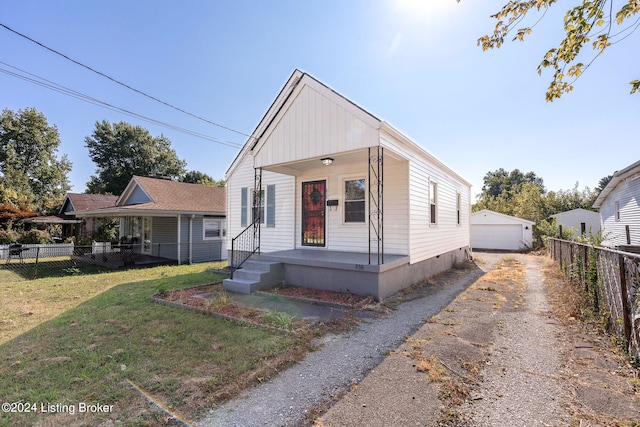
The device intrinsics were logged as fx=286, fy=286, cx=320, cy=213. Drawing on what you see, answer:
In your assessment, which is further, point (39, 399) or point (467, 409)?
point (39, 399)

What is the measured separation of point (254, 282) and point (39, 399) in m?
4.32

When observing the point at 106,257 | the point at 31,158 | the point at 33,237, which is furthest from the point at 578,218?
the point at 31,158

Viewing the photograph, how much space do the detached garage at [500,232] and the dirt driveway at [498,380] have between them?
17506mm

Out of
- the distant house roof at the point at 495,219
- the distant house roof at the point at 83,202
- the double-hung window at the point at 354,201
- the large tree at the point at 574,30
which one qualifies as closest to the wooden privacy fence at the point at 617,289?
the large tree at the point at 574,30

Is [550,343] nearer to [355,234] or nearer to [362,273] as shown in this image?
[362,273]

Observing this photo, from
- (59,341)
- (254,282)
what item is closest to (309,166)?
(254,282)

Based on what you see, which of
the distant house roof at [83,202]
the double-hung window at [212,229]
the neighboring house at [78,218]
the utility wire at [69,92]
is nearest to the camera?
the utility wire at [69,92]

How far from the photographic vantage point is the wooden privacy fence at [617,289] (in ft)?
11.0

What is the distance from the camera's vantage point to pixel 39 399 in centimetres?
271

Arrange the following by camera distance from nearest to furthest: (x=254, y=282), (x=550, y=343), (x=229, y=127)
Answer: (x=550, y=343) < (x=254, y=282) < (x=229, y=127)

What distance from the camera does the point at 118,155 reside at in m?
32.6

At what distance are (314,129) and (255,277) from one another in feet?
12.6

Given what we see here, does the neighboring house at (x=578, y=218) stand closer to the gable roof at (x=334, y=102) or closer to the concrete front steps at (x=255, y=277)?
the gable roof at (x=334, y=102)

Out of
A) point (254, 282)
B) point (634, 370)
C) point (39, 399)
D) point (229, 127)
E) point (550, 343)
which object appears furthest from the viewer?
point (229, 127)
